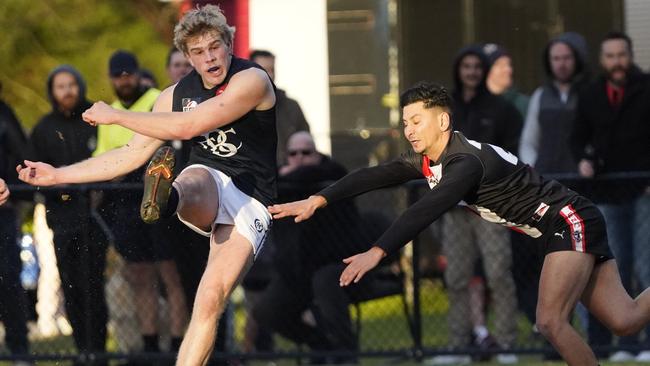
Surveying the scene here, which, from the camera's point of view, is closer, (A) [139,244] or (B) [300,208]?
(B) [300,208]

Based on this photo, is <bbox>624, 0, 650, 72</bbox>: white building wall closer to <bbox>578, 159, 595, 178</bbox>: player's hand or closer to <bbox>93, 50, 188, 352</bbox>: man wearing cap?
<bbox>578, 159, 595, 178</bbox>: player's hand

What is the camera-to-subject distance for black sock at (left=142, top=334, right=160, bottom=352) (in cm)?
1090

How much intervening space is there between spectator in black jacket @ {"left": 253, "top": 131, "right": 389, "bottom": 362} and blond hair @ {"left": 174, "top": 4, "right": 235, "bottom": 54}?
2.97 metres

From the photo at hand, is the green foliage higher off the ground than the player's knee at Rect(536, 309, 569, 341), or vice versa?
the green foliage

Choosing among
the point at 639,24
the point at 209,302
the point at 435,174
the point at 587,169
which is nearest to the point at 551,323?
the point at 435,174

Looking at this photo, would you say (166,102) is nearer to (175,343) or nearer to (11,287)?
(175,343)

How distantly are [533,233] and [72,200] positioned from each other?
3873 millimetres

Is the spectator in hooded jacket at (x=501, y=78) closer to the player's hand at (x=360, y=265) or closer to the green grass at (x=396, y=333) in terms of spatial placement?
the green grass at (x=396, y=333)

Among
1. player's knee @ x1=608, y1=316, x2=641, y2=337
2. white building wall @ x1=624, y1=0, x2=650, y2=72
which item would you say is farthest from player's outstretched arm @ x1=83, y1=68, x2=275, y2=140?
white building wall @ x1=624, y1=0, x2=650, y2=72

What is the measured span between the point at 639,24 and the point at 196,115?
25.6 feet

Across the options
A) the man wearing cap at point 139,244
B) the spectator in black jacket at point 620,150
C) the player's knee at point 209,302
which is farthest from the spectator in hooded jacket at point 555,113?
the player's knee at point 209,302

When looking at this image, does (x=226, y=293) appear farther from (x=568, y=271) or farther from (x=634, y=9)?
(x=634, y=9)

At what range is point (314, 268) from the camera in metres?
11.2

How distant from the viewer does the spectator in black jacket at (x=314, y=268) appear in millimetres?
11148
